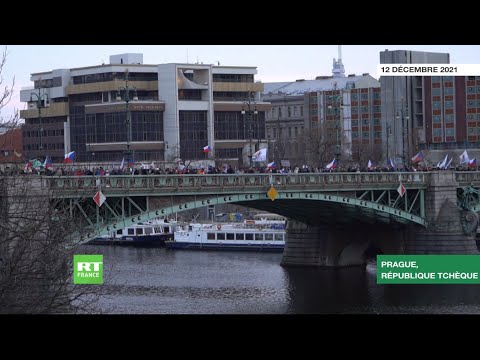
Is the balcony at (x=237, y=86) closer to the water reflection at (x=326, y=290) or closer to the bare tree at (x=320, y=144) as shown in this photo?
the bare tree at (x=320, y=144)

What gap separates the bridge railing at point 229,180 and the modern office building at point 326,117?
1869 cm

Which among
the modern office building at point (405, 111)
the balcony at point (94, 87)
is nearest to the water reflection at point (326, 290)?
the modern office building at point (405, 111)

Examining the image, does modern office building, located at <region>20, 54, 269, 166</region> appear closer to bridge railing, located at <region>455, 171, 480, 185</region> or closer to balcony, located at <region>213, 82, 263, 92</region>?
balcony, located at <region>213, 82, 263, 92</region>

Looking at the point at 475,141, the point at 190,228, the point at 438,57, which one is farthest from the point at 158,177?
the point at 190,228

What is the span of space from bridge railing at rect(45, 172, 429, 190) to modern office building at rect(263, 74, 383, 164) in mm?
18693

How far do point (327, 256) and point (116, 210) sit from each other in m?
16.2

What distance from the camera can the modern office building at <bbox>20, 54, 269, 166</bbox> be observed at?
47.2 meters

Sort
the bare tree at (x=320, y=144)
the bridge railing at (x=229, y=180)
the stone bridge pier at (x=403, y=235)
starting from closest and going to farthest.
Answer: the bridge railing at (x=229, y=180)
the stone bridge pier at (x=403, y=235)
the bare tree at (x=320, y=144)

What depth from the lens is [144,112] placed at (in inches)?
2311

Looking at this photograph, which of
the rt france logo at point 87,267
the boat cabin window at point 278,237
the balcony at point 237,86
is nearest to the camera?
the rt france logo at point 87,267

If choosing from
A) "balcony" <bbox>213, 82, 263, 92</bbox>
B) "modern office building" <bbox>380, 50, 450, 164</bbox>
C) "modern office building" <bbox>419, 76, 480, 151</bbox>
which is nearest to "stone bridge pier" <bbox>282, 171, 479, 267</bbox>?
"modern office building" <bbox>380, 50, 450, 164</bbox>

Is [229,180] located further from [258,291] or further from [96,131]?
[96,131]

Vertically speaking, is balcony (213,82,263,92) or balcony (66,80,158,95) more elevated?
balcony (213,82,263,92)

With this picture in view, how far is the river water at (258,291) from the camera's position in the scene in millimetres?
34500
